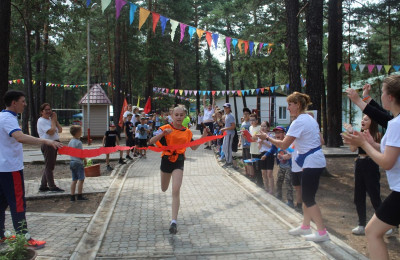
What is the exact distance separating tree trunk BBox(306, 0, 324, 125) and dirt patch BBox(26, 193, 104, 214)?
7122 millimetres

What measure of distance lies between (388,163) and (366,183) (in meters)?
2.76

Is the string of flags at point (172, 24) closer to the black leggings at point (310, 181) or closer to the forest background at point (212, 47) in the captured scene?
the forest background at point (212, 47)

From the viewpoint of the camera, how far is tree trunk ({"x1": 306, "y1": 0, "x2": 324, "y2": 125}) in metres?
10.7

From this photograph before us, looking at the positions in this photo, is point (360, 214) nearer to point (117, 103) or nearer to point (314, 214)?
point (314, 214)

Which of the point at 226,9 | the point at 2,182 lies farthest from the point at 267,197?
the point at 226,9

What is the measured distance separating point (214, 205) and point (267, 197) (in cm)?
124

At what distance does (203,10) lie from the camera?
40719 mm

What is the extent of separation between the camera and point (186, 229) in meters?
5.46

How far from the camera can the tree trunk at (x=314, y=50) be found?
1072 cm

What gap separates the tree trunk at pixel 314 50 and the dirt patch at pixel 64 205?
7.12 meters

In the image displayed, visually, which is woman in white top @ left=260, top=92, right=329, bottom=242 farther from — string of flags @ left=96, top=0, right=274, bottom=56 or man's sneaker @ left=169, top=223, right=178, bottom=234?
string of flags @ left=96, top=0, right=274, bottom=56

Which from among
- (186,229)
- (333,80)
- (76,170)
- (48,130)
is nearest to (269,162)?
(186,229)

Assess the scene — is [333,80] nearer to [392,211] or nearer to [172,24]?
[172,24]

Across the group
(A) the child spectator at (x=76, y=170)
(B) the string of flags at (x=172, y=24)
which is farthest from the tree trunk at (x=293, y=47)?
(A) the child spectator at (x=76, y=170)
